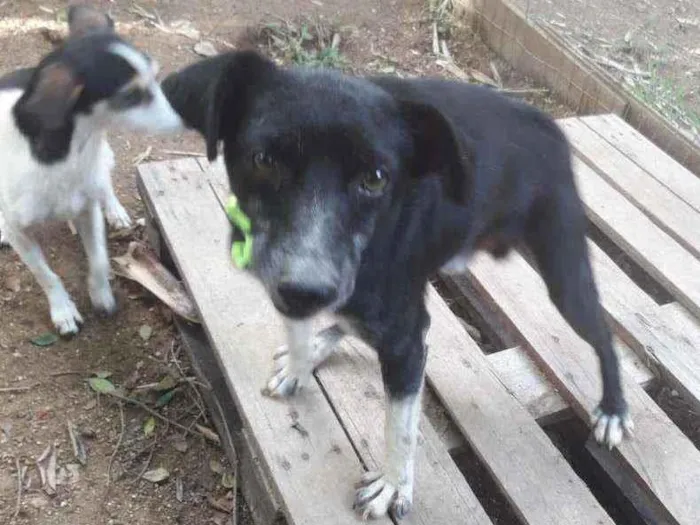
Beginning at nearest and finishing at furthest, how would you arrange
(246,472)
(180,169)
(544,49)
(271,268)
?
1. (271,268)
2. (246,472)
3. (180,169)
4. (544,49)

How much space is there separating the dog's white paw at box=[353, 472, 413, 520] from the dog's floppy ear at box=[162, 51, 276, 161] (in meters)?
1.16

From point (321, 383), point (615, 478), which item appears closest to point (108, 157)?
point (321, 383)

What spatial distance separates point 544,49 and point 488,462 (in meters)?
3.44

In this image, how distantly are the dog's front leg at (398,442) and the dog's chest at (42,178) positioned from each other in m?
1.41

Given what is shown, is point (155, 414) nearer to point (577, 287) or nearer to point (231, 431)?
point (231, 431)

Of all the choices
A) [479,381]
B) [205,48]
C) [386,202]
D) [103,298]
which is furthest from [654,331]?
[205,48]

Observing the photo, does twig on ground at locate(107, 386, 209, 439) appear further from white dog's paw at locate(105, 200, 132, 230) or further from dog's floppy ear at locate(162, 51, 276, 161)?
dog's floppy ear at locate(162, 51, 276, 161)

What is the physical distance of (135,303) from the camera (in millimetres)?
3492

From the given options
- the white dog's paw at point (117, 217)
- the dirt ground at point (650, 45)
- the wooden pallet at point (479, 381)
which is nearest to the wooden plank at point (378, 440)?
the wooden pallet at point (479, 381)

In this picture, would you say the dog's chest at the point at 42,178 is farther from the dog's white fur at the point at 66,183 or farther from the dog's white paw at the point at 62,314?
the dog's white paw at the point at 62,314

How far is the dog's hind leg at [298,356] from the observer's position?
269 cm

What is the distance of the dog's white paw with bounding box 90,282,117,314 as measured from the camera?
3310 millimetres

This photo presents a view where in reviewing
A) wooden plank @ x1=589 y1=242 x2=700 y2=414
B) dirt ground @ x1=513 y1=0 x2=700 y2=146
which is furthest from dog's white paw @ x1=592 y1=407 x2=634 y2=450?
dirt ground @ x1=513 y1=0 x2=700 y2=146

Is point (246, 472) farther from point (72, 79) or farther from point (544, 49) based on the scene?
point (544, 49)
